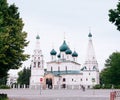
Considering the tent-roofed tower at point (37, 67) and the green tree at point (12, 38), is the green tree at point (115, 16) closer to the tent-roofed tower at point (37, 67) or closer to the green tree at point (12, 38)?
the green tree at point (12, 38)

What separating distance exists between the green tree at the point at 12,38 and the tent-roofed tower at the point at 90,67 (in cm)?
11992

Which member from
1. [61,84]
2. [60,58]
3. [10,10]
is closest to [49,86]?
[61,84]

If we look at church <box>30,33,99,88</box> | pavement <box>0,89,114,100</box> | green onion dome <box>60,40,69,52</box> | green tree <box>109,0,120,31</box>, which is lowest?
pavement <box>0,89,114,100</box>

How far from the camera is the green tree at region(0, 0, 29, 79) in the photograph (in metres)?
33.3

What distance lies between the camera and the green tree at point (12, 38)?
33.3 m

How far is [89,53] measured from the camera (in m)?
156

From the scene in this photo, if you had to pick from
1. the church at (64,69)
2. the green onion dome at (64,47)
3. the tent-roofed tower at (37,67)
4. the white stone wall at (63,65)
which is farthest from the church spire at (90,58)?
the tent-roofed tower at (37,67)

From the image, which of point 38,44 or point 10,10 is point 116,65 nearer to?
point 38,44

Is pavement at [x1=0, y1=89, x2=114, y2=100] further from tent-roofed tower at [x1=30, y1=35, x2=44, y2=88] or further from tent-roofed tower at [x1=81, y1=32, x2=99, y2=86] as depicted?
tent-roofed tower at [x1=81, y1=32, x2=99, y2=86]

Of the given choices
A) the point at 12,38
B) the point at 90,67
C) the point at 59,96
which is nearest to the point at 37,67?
the point at 90,67

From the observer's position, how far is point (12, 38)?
113 feet

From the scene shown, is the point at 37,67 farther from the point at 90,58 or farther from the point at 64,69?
the point at 90,58

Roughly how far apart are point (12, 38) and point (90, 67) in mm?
123963

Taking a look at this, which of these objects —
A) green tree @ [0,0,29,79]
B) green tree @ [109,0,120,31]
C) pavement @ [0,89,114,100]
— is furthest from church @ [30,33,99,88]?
green tree @ [109,0,120,31]
